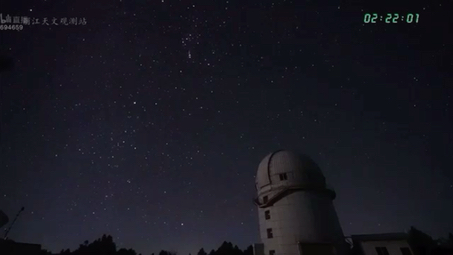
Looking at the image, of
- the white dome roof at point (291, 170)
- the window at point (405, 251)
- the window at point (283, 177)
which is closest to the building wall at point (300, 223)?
the white dome roof at point (291, 170)

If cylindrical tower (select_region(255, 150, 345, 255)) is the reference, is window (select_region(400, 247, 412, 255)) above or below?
below

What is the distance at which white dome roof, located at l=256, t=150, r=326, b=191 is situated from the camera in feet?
87.6

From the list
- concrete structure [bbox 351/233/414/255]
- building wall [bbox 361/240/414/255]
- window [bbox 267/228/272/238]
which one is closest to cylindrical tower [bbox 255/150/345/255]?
window [bbox 267/228/272/238]

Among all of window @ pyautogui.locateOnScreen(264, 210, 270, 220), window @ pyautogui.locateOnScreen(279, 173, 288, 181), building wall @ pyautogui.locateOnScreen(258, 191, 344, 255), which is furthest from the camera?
window @ pyautogui.locateOnScreen(279, 173, 288, 181)

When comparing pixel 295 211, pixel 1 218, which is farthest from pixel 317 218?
pixel 1 218

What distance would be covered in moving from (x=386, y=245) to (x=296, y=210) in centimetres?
887

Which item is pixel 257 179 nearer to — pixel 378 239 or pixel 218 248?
pixel 378 239

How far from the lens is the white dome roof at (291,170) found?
26703 millimetres

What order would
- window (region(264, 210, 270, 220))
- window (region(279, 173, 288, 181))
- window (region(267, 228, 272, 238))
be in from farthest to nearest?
window (region(279, 173, 288, 181)) < window (region(264, 210, 270, 220)) < window (region(267, 228, 272, 238))

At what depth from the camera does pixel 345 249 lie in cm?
2469

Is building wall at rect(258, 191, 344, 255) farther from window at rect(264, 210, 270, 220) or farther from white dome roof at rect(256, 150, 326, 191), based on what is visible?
white dome roof at rect(256, 150, 326, 191)

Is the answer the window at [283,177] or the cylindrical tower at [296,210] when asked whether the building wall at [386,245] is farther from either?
the window at [283,177]

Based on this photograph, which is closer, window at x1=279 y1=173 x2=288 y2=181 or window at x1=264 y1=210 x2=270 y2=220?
window at x1=264 y1=210 x2=270 y2=220

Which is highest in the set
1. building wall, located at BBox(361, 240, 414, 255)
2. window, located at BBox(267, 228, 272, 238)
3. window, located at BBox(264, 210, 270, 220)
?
window, located at BBox(264, 210, 270, 220)
